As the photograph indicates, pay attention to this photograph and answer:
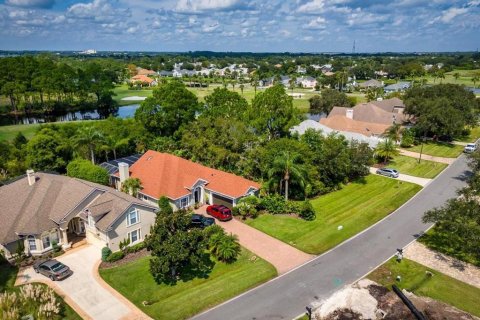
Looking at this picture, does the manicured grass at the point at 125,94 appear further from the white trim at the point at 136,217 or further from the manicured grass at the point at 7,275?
the manicured grass at the point at 7,275

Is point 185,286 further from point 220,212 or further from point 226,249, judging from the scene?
point 220,212

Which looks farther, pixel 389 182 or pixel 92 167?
pixel 389 182

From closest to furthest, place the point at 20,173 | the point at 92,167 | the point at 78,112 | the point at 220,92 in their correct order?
1. the point at 92,167
2. the point at 20,173
3. the point at 220,92
4. the point at 78,112

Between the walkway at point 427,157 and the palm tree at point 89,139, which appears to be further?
the walkway at point 427,157

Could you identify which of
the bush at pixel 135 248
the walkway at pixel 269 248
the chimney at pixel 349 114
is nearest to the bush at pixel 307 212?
the walkway at pixel 269 248

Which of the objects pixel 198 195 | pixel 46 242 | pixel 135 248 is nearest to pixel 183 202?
pixel 198 195

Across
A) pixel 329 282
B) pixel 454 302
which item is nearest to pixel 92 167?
pixel 329 282

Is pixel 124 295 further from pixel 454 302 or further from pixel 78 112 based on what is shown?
pixel 78 112
